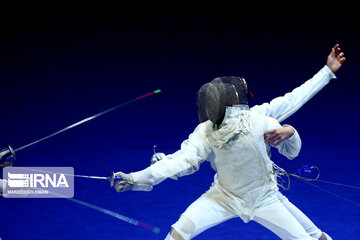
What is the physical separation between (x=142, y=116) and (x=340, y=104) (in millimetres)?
1660

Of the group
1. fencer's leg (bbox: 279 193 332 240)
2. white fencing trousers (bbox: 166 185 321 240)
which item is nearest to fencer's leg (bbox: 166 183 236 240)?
white fencing trousers (bbox: 166 185 321 240)

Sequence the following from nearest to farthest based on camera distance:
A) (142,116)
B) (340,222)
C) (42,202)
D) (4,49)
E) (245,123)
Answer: (245,123) < (340,222) < (42,202) < (142,116) < (4,49)

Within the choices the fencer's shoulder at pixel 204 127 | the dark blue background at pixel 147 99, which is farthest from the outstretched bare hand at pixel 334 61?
the dark blue background at pixel 147 99

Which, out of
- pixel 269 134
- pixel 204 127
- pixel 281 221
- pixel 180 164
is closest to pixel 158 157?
A: pixel 180 164

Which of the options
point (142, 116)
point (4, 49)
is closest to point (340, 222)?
point (142, 116)

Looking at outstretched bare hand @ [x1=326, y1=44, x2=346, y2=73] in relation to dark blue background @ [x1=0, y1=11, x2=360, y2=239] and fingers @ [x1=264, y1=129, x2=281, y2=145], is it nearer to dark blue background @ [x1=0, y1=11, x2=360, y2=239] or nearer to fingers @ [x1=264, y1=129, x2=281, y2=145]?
fingers @ [x1=264, y1=129, x2=281, y2=145]

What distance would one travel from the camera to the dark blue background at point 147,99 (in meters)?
3.59

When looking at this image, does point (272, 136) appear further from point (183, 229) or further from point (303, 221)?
point (183, 229)

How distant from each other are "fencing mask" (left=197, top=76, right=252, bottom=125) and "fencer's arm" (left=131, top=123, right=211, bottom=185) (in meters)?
0.12

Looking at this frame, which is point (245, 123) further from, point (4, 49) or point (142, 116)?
point (4, 49)

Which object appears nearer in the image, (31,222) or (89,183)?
(31,222)

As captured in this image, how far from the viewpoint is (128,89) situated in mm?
5164

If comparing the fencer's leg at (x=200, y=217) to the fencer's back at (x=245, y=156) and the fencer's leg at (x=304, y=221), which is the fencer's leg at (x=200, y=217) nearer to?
the fencer's back at (x=245, y=156)

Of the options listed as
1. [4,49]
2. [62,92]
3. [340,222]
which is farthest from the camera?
[4,49]
